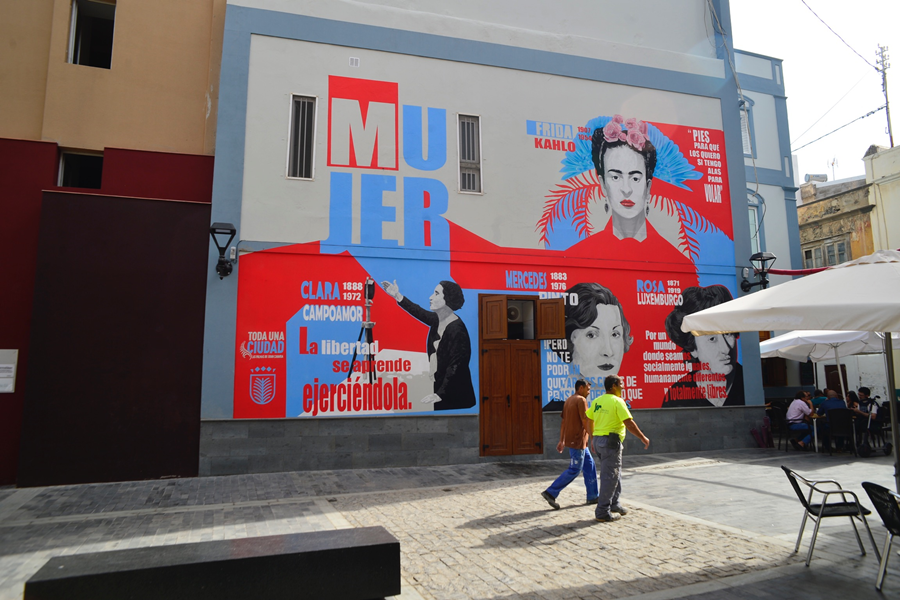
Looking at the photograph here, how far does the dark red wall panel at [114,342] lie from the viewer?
9.19m

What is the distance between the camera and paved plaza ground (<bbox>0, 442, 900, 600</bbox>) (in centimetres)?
507

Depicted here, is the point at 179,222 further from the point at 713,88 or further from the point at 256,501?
the point at 713,88

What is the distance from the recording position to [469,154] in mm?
11984

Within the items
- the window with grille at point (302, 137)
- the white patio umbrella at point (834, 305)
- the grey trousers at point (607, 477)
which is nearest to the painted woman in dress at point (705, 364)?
the grey trousers at point (607, 477)

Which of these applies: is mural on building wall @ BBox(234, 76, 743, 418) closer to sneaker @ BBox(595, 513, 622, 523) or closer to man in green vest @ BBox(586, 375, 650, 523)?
man in green vest @ BBox(586, 375, 650, 523)

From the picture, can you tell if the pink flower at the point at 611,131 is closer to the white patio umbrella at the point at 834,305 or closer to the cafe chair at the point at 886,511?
the white patio umbrella at the point at 834,305

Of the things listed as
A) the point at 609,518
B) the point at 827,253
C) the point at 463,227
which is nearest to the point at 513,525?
the point at 609,518

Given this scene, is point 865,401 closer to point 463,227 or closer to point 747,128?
point 747,128

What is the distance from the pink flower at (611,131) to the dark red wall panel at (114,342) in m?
8.70

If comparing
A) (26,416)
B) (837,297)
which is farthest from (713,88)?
(26,416)

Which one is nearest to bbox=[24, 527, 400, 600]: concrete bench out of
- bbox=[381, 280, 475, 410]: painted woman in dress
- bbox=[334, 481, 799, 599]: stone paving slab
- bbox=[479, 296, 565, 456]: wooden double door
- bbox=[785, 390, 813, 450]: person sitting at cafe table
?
bbox=[334, 481, 799, 599]: stone paving slab

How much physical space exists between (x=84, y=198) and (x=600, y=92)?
10.5 m

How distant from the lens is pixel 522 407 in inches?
452

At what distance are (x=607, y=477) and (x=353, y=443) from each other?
4.92 m
